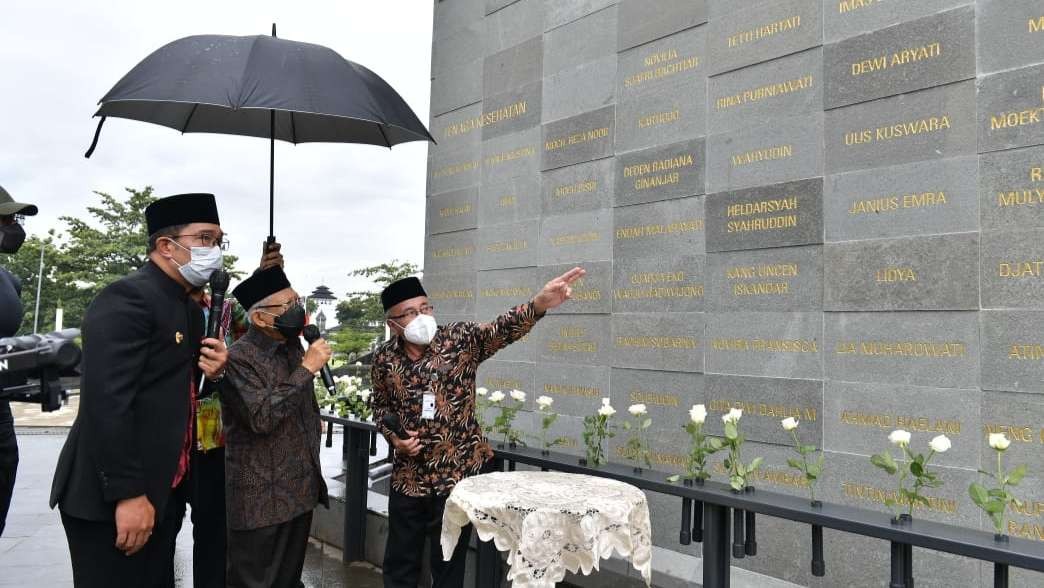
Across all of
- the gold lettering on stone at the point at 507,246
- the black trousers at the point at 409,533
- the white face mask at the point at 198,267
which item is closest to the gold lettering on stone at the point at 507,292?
the gold lettering on stone at the point at 507,246

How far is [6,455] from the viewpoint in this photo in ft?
14.4

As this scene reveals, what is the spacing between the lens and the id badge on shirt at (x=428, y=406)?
3686 millimetres

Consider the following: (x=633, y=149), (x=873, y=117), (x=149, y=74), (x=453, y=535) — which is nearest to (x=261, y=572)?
(x=453, y=535)

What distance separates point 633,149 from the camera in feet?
17.1

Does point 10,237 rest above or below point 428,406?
above

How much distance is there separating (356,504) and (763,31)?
4183 millimetres

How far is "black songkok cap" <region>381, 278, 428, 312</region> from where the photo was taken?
12.7ft

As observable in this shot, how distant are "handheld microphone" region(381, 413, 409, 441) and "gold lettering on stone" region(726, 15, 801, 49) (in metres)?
2.95

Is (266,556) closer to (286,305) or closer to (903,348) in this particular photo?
(286,305)

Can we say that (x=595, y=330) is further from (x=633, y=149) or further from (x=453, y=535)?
(x=453, y=535)

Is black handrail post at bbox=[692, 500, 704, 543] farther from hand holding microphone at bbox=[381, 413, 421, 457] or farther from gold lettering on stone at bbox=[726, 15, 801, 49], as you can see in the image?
gold lettering on stone at bbox=[726, 15, 801, 49]

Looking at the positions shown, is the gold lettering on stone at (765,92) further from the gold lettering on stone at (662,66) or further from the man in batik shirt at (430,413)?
the man in batik shirt at (430,413)

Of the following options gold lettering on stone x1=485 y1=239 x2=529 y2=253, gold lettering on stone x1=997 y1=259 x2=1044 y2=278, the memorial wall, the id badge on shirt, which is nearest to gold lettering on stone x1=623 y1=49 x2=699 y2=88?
the memorial wall

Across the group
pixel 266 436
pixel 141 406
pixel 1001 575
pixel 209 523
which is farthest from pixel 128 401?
pixel 1001 575
